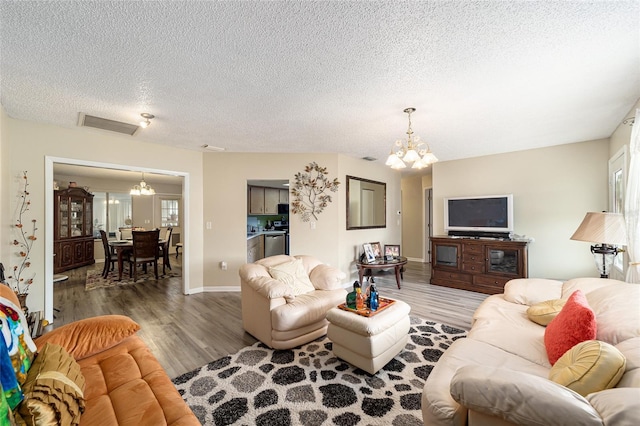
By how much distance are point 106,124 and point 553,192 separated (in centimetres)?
632

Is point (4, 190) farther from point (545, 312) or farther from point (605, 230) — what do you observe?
point (605, 230)

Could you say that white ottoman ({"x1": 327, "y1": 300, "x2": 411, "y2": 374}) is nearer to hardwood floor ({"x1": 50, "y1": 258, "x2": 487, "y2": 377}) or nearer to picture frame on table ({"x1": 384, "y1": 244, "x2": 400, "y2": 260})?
hardwood floor ({"x1": 50, "y1": 258, "x2": 487, "y2": 377})

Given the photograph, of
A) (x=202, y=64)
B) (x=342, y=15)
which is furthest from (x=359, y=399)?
(x=202, y=64)

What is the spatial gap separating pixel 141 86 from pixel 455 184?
5.06 m

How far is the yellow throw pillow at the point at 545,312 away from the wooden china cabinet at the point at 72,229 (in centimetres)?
837

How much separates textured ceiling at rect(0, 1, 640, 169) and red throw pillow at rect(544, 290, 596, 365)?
5.38ft

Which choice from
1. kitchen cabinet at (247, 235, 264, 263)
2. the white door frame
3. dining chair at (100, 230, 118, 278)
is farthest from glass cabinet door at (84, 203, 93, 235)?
the white door frame

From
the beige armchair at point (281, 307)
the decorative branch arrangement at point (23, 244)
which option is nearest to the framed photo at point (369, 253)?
the beige armchair at point (281, 307)

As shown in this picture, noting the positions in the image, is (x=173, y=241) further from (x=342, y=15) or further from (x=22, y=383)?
(x=342, y=15)

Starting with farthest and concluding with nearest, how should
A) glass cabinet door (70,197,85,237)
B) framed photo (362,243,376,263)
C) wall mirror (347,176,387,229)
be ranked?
1. glass cabinet door (70,197,85,237)
2. wall mirror (347,176,387,229)
3. framed photo (362,243,376,263)

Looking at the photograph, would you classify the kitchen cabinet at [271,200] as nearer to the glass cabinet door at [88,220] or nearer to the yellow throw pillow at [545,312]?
the glass cabinet door at [88,220]

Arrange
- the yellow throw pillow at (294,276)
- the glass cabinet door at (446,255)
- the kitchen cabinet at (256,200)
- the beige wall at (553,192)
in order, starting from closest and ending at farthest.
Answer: the yellow throw pillow at (294,276)
the beige wall at (553,192)
the glass cabinet door at (446,255)
the kitchen cabinet at (256,200)

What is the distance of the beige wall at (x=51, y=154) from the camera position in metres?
2.89

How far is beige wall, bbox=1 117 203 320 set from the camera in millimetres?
2889
